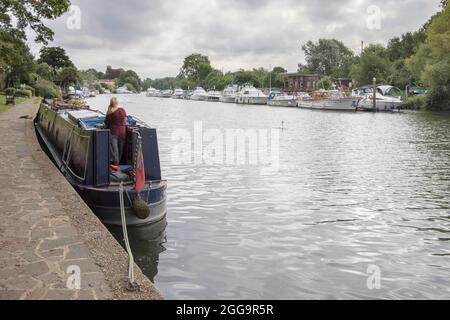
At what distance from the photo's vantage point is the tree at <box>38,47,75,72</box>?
108188mm

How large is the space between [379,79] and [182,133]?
3059 inches

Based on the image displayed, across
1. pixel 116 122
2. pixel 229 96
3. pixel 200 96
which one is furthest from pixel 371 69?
pixel 116 122

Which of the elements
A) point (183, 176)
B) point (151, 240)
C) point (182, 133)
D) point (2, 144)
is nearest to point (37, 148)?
point (2, 144)

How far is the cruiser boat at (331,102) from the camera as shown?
241 ft

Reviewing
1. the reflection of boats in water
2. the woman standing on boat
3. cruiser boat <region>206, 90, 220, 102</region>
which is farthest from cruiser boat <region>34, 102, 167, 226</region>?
cruiser boat <region>206, 90, 220, 102</region>

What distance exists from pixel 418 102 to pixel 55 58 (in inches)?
3062

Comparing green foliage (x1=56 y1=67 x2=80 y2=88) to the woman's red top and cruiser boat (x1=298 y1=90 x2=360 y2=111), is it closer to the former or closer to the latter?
cruiser boat (x1=298 y1=90 x2=360 y2=111)

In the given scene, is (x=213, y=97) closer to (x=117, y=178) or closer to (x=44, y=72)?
(x=44, y=72)

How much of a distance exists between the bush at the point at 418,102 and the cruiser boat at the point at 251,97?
35.7 meters

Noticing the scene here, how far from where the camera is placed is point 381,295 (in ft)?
25.1

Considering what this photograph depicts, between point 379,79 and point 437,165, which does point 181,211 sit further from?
point 379,79

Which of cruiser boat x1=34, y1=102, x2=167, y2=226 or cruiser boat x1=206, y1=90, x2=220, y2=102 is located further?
cruiser boat x1=206, y1=90, x2=220, y2=102

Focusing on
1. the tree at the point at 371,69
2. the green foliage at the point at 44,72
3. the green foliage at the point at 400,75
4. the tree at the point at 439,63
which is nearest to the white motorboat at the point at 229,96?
the tree at the point at 371,69

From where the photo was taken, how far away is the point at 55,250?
711 cm
